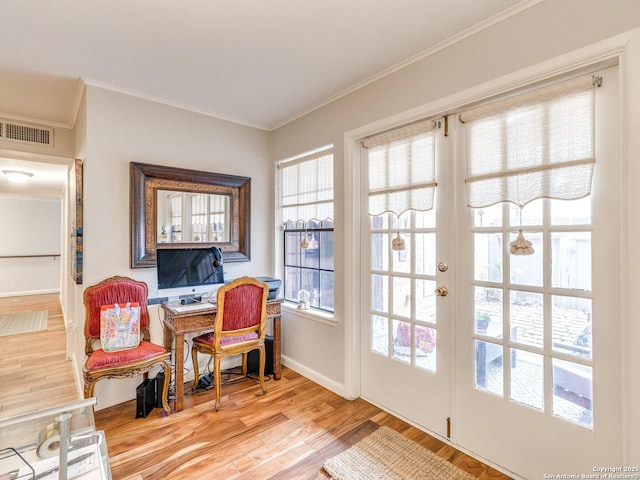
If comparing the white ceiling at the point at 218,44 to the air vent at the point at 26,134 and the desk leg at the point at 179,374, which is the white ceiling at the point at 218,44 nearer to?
the air vent at the point at 26,134

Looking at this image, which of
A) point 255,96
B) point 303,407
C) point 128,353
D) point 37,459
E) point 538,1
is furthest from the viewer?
point 255,96

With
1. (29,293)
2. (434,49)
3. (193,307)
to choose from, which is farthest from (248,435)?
(29,293)

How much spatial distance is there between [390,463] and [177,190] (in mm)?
2678

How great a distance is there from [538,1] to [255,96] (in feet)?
6.59

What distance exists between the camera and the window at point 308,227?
2.92m

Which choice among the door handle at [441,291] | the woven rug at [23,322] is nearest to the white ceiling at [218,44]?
the door handle at [441,291]

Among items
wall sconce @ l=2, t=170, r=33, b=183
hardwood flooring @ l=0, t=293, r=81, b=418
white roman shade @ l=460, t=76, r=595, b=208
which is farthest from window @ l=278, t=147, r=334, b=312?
wall sconce @ l=2, t=170, r=33, b=183

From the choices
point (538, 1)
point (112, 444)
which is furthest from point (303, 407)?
point (538, 1)

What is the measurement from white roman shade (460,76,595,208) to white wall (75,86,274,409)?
7.49ft

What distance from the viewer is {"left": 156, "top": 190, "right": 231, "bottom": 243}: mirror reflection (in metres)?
2.83

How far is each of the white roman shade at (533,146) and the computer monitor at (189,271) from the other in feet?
7.21

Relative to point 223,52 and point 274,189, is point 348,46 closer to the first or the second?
point 223,52

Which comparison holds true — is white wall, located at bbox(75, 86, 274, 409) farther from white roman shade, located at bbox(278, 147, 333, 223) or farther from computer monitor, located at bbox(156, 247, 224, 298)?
white roman shade, located at bbox(278, 147, 333, 223)

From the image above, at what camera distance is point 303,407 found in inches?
99.0
